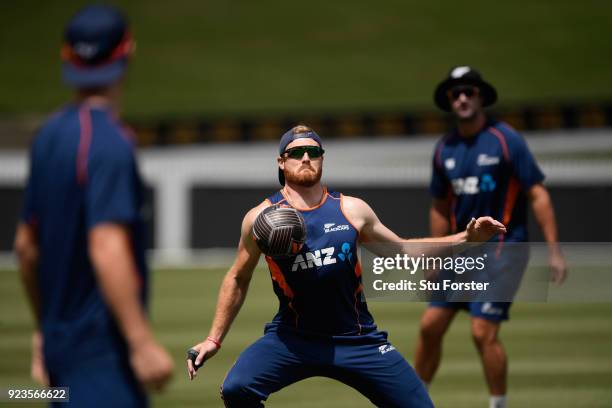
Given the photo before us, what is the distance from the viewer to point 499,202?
8.82 m

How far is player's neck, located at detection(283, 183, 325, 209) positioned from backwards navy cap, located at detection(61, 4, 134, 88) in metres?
2.31

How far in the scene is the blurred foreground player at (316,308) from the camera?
6.52 metres

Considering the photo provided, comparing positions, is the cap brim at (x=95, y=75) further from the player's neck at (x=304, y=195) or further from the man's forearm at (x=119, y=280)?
the player's neck at (x=304, y=195)

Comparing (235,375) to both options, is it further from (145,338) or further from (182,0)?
(182,0)

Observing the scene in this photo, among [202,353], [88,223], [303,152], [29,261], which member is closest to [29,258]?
[29,261]

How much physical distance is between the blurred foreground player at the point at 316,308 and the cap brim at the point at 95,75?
219 cm

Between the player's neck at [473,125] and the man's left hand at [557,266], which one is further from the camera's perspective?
the player's neck at [473,125]

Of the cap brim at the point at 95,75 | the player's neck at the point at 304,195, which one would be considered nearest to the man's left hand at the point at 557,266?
the player's neck at the point at 304,195

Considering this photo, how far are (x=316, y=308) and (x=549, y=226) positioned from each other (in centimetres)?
296

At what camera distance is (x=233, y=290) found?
6.71 meters

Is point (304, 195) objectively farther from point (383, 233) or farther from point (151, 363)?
point (151, 363)

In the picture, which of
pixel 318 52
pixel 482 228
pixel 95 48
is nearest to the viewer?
pixel 95 48

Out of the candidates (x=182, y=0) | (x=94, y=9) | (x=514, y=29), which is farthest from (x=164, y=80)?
(x=94, y=9)

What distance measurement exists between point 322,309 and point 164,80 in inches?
1747
